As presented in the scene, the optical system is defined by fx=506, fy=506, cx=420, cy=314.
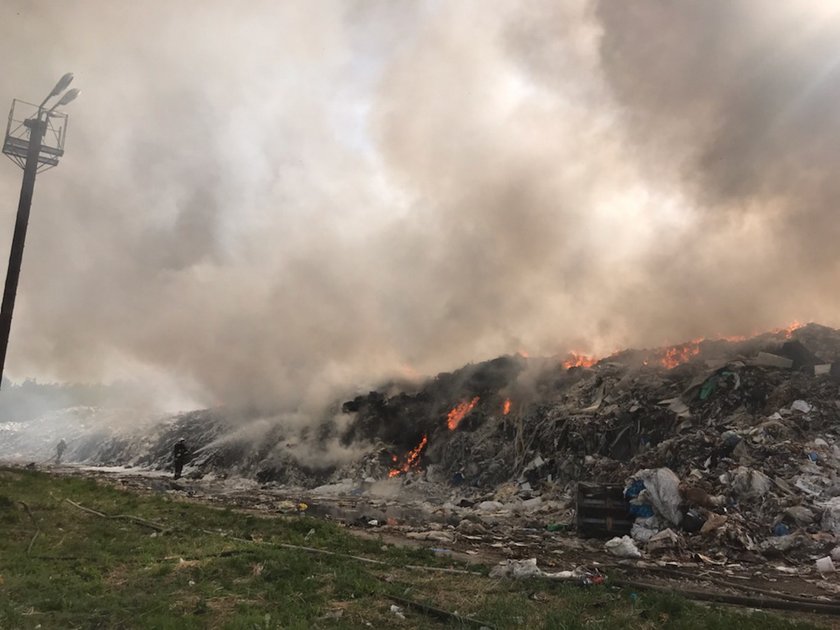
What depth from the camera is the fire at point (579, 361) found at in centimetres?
3275

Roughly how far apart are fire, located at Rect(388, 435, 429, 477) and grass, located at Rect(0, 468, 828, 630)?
63.1ft

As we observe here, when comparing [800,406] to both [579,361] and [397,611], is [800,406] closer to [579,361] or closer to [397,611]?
[579,361]

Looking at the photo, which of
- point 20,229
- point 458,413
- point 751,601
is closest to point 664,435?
point 751,601

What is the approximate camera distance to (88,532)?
11.7 metres

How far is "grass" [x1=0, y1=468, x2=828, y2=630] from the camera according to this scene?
6.88 m

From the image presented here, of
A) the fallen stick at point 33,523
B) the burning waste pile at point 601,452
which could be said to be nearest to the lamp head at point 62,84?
the fallen stick at point 33,523

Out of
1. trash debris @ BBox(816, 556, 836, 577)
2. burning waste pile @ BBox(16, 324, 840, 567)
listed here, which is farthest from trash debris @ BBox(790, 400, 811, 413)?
trash debris @ BBox(816, 556, 836, 577)

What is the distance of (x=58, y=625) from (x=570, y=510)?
14743mm

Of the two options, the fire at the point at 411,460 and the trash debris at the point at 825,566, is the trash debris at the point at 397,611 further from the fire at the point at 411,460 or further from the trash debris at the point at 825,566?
the fire at the point at 411,460

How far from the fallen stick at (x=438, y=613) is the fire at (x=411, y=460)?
23462 mm

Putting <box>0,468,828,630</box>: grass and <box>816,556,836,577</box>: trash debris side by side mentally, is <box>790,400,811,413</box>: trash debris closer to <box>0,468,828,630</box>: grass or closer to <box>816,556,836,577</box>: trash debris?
<box>816,556,836,577</box>: trash debris

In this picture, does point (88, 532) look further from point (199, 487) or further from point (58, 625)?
point (199, 487)

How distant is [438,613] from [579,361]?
28.1m

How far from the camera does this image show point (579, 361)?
33.5 m
